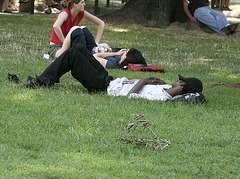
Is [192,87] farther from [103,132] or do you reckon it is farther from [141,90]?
[103,132]

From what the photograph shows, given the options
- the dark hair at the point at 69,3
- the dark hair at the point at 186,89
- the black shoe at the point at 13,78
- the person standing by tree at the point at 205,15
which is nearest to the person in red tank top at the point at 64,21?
the dark hair at the point at 69,3

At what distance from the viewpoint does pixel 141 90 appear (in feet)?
19.6

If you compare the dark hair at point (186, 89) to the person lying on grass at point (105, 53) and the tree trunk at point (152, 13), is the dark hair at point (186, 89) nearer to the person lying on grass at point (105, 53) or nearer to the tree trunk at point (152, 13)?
the person lying on grass at point (105, 53)

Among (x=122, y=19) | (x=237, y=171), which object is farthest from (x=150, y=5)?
(x=237, y=171)

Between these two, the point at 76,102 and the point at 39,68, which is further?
the point at 39,68

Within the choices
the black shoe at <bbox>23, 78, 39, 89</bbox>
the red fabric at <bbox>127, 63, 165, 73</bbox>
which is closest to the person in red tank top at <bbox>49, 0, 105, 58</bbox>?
the red fabric at <bbox>127, 63, 165, 73</bbox>

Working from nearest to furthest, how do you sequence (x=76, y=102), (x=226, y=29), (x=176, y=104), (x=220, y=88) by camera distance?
(x=76, y=102) < (x=176, y=104) < (x=220, y=88) < (x=226, y=29)

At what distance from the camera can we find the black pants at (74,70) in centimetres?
575

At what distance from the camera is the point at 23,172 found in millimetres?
3232

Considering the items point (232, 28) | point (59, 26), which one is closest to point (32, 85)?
point (59, 26)

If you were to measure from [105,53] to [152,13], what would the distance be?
9.31 metres

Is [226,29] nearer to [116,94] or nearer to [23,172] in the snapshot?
[116,94]

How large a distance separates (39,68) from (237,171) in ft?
15.6

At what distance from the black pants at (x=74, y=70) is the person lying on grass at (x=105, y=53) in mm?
1800
